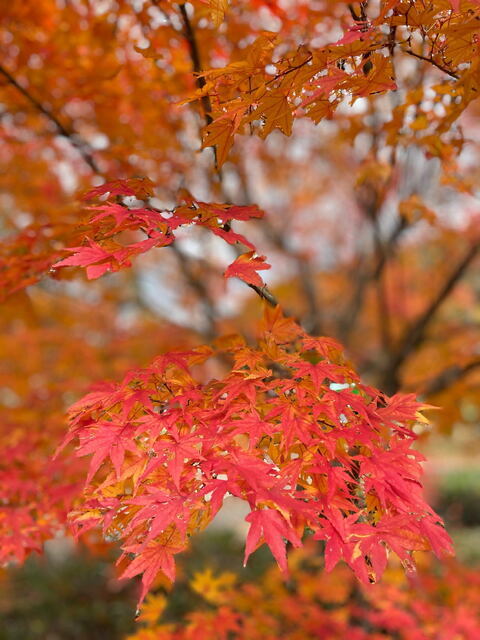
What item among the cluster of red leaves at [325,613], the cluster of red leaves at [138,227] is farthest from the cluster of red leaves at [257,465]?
the cluster of red leaves at [325,613]

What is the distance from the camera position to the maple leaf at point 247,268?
1418mm

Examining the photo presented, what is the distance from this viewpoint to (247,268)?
145 centimetres

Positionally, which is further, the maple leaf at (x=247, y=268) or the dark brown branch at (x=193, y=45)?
the dark brown branch at (x=193, y=45)

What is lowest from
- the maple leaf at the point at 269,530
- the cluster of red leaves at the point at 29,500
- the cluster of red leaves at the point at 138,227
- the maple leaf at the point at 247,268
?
the cluster of red leaves at the point at 29,500

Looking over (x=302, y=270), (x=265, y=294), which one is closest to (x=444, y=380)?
(x=265, y=294)

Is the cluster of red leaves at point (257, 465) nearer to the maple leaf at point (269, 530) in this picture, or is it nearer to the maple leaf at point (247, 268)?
the maple leaf at point (269, 530)

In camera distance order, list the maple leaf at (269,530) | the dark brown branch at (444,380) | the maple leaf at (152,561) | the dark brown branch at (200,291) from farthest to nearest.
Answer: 1. the dark brown branch at (200,291)
2. the dark brown branch at (444,380)
3. the maple leaf at (152,561)
4. the maple leaf at (269,530)

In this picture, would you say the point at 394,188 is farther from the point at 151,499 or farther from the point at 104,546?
the point at 151,499

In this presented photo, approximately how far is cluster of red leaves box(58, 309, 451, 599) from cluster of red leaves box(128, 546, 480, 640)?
1311 mm

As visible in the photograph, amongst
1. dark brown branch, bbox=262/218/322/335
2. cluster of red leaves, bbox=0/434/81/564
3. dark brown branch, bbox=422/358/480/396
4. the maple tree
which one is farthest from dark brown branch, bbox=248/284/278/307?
dark brown branch, bbox=262/218/322/335

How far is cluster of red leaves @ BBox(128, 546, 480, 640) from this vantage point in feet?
8.94

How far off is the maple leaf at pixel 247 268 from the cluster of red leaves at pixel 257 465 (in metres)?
0.27

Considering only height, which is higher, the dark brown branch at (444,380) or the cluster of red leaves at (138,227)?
the cluster of red leaves at (138,227)

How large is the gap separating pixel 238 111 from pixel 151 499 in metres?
1.11
